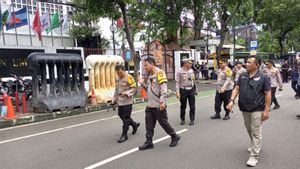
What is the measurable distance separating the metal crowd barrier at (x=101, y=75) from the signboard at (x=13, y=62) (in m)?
4.58

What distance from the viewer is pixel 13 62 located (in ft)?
56.9

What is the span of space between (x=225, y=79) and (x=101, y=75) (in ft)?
19.1

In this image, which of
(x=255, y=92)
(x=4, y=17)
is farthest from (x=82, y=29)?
(x=255, y=92)

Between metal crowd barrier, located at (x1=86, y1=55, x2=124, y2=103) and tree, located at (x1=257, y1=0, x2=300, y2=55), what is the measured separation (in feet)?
74.5

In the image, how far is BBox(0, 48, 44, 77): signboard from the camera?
16.9m

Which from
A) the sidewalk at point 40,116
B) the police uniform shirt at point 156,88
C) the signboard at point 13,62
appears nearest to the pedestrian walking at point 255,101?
the police uniform shirt at point 156,88

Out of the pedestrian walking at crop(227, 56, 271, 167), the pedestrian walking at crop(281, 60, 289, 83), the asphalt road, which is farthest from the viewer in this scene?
the pedestrian walking at crop(281, 60, 289, 83)

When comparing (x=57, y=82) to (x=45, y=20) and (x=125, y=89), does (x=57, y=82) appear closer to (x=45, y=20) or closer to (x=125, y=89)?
(x=125, y=89)

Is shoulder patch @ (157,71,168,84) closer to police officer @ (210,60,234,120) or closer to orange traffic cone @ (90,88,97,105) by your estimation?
police officer @ (210,60,234,120)

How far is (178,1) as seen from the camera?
25.9 metres

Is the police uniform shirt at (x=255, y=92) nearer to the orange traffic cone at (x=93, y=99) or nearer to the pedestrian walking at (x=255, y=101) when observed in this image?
the pedestrian walking at (x=255, y=101)

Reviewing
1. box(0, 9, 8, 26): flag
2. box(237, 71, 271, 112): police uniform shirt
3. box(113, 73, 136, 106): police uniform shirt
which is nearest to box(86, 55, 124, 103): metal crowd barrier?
box(113, 73, 136, 106): police uniform shirt

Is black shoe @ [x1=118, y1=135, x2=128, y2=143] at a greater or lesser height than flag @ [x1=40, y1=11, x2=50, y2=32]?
lesser

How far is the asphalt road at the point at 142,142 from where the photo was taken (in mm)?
5906
